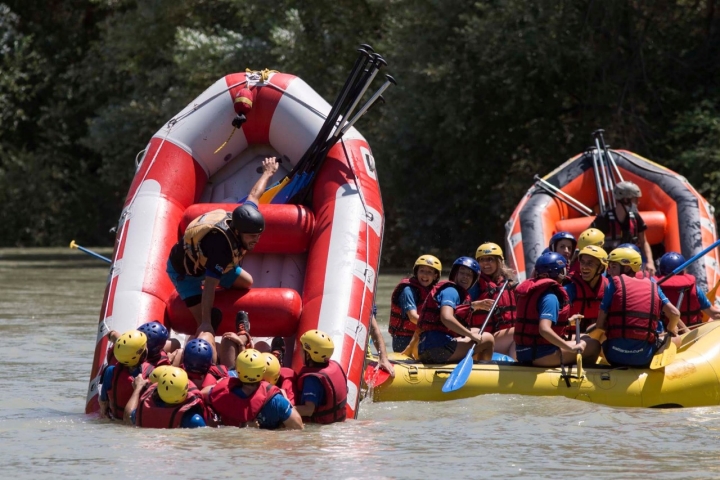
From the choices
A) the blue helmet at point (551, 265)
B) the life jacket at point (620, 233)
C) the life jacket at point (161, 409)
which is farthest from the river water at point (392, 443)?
the life jacket at point (620, 233)

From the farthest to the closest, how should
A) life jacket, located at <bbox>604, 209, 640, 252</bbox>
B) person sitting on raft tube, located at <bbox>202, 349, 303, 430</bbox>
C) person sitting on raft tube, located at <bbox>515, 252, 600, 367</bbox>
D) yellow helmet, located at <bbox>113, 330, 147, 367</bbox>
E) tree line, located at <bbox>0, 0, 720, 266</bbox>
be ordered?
tree line, located at <bbox>0, 0, 720, 266</bbox> → life jacket, located at <bbox>604, 209, 640, 252</bbox> → person sitting on raft tube, located at <bbox>515, 252, 600, 367</bbox> → yellow helmet, located at <bbox>113, 330, 147, 367</bbox> → person sitting on raft tube, located at <bbox>202, 349, 303, 430</bbox>

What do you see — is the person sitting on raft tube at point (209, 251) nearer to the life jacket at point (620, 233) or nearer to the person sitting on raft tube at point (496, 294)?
the person sitting on raft tube at point (496, 294)

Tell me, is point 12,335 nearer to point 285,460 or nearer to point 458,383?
point 458,383

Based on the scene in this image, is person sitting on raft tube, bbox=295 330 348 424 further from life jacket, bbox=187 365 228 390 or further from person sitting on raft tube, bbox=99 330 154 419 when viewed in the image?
person sitting on raft tube, bbox=99 330 154 419

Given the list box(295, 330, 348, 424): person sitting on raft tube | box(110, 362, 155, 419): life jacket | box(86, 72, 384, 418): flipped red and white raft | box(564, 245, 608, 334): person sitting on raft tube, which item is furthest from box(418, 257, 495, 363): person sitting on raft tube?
box(110, 362, 155, 419): life jacket

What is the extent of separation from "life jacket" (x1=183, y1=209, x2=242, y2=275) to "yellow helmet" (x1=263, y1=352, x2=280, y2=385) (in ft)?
2.63

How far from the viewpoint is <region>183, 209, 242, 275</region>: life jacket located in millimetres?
7855

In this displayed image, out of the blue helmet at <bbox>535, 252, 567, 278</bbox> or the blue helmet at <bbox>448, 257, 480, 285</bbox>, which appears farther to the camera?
the blue helmet at <bbox>448, 257, 480, 285</bbox>

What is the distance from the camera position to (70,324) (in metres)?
13.9

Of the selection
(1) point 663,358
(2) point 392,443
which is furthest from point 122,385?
(1) point 663,358

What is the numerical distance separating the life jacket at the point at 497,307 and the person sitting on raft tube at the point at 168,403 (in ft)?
8.99

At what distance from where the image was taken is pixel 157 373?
286 inches

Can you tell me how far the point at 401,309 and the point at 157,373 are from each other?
304cm

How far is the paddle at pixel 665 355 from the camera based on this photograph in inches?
347
